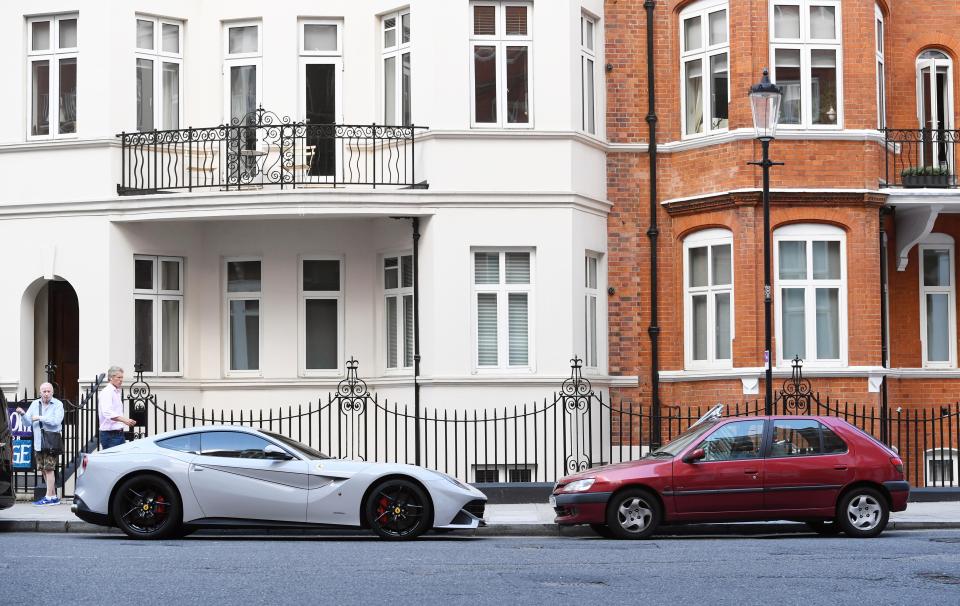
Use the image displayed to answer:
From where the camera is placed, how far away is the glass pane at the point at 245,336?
76.8 feet

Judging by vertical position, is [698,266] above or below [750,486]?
above

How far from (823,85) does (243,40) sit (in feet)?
28.7

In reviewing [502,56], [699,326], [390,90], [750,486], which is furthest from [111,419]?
[699,326]

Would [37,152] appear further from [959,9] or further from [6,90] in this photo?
[959,9]

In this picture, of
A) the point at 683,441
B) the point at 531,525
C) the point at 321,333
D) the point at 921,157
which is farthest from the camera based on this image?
the point at 921,157

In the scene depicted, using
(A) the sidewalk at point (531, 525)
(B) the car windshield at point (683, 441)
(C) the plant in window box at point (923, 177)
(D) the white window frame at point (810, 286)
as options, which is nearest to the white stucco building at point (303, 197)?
(D) the white window frame at point (810, 286)

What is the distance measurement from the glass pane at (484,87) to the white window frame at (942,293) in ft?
24.5

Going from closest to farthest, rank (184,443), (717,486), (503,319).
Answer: (184,443), (717,486), (503,319)

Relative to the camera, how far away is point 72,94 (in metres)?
22.7

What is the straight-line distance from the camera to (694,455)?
1631 cm

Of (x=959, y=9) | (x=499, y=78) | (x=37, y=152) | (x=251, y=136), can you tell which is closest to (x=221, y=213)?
(x=251, y=136)

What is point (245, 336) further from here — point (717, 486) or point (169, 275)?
point (717, 486)

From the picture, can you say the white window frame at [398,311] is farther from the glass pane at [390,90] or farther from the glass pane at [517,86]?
the glass pane at [517,86]

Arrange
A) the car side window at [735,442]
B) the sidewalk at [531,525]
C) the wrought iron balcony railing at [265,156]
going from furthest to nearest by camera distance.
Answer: the wrought iron balcony railing at [265,156]
the sidewalk at [531,525]
the car side window at [735,442]
